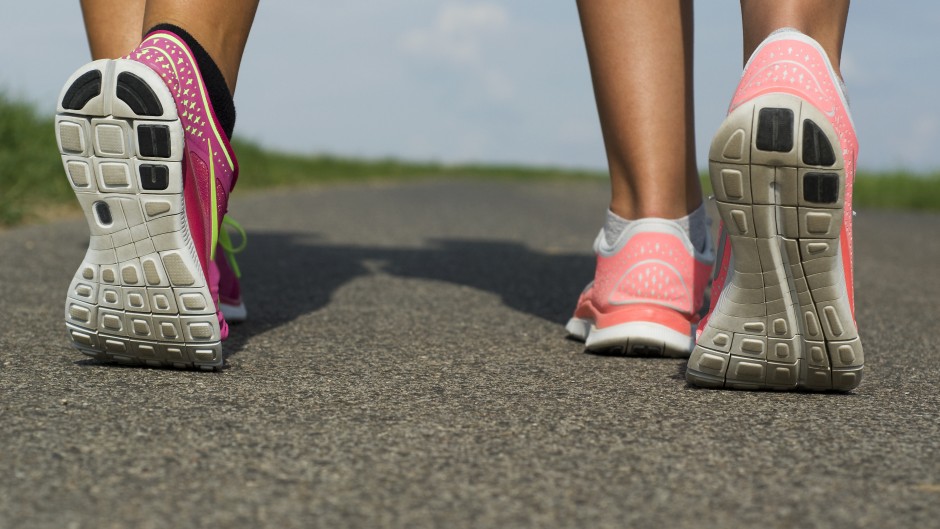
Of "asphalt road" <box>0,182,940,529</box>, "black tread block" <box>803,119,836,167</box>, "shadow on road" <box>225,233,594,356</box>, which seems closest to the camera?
"asphalt road" <box>0,182,940,529</box>

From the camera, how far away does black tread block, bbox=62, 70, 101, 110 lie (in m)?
1.26

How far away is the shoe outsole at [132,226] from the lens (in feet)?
4.15

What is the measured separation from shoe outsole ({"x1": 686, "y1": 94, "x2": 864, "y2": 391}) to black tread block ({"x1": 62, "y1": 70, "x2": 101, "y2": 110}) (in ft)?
2.56

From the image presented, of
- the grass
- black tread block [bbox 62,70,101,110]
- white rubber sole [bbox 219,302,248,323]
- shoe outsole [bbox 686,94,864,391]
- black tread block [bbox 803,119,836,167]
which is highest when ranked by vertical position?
black tread block [bbox 62,70,101,110]

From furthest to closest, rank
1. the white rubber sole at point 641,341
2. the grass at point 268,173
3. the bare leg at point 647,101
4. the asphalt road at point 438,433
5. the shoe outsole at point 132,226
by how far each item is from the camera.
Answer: the grass at point 268,173
the bare leg at point 647,101
the white rubber sole at point 641,341
the shoe outsole at point 132,226
the asphalt road at point 438,433

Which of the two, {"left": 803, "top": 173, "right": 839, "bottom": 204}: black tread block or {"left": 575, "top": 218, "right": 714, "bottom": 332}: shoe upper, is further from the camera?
{"left": 575, "top": 218, "right": 714, "bottom": 332}: shoe upper

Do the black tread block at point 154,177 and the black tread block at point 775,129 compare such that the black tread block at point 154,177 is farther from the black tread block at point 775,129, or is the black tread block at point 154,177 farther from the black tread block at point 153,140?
the black tread block at point 775,129

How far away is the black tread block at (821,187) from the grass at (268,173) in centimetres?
325

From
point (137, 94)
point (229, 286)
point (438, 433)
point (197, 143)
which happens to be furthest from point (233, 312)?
point (438, 433)

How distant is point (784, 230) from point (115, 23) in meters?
1.16

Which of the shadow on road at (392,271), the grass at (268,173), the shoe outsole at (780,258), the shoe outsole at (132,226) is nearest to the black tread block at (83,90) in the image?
the shoe outsole at (132,226)

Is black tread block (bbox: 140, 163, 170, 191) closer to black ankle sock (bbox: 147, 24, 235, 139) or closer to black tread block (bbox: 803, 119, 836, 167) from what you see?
black ankle sock (bbox: 147, 24, 235, 139)

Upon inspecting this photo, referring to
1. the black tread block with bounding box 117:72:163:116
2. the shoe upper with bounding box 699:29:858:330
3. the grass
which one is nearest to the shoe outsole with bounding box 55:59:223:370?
the black tread block with bounding box 117:72:163:116

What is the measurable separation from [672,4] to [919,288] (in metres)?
1.59
